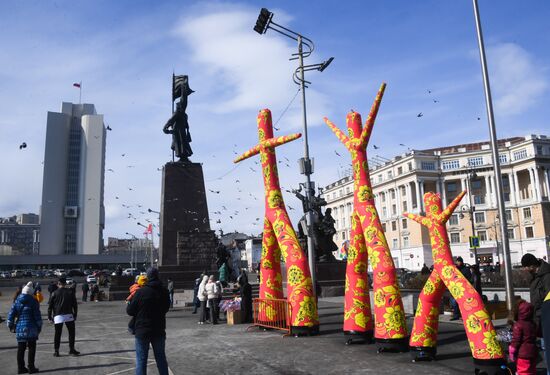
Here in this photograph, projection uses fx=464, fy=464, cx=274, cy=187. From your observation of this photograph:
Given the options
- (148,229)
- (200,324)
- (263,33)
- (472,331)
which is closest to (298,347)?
(472,331)

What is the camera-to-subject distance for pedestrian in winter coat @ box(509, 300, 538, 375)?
5.91 metres

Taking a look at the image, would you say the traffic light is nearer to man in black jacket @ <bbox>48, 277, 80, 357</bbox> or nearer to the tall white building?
man in black jacket @ <bbox>48, 277, 80, 357</bbox>

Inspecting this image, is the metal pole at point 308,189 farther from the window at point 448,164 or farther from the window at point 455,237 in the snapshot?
the window at point 448,164

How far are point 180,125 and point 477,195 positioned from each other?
2339 inches

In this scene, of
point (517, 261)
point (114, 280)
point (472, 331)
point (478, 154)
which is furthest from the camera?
point (478, 154)

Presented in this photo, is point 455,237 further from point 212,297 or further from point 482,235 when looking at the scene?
point 212,297

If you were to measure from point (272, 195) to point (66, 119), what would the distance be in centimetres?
11990

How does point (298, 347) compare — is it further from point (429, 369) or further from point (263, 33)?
point (263, 33)

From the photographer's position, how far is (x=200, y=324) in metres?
14.9

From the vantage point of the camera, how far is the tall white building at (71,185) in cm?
11375

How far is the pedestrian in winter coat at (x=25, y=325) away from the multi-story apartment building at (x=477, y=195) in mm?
65555

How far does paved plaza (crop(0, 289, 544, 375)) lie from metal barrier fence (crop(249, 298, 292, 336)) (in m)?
0.28

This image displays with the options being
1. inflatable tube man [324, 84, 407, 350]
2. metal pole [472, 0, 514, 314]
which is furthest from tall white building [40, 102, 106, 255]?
metal pole [472, 0, 514, 314]

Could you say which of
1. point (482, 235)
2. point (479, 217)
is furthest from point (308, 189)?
point (479, 217)
